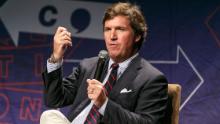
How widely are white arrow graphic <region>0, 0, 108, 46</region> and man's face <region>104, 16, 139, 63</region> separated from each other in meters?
1.69

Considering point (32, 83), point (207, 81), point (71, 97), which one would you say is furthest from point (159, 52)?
point (71, 97)

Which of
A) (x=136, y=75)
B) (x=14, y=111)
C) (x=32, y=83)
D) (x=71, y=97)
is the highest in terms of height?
(x=136, y=75)

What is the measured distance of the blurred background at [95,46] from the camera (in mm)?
3324

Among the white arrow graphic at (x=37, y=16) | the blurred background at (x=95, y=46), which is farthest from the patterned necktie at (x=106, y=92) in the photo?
the white arrow graphic at (x=37, y=16)

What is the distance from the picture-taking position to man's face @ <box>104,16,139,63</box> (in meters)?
1.85

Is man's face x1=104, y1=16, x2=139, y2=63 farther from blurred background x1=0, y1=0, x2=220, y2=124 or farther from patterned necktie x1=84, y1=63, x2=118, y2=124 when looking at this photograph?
blurred background x1=0, y1=0, x2=220, y2=124

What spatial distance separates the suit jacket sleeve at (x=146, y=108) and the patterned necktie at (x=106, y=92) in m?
0.09

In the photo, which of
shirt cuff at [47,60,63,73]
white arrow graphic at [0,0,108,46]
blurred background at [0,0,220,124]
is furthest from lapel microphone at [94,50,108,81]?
white arrow graphic at [0,0,108,46]

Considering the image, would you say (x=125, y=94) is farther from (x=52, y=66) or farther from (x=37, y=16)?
(x=37, y=16)

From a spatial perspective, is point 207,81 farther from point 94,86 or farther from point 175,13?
point 94,86

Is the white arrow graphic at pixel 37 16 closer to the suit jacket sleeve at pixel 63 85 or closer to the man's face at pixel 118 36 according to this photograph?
the suit jacket sleeve at pixel 63 85

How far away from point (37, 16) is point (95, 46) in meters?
0.54

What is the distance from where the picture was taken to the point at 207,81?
10.9 ft

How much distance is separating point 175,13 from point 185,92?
1.94 ft
